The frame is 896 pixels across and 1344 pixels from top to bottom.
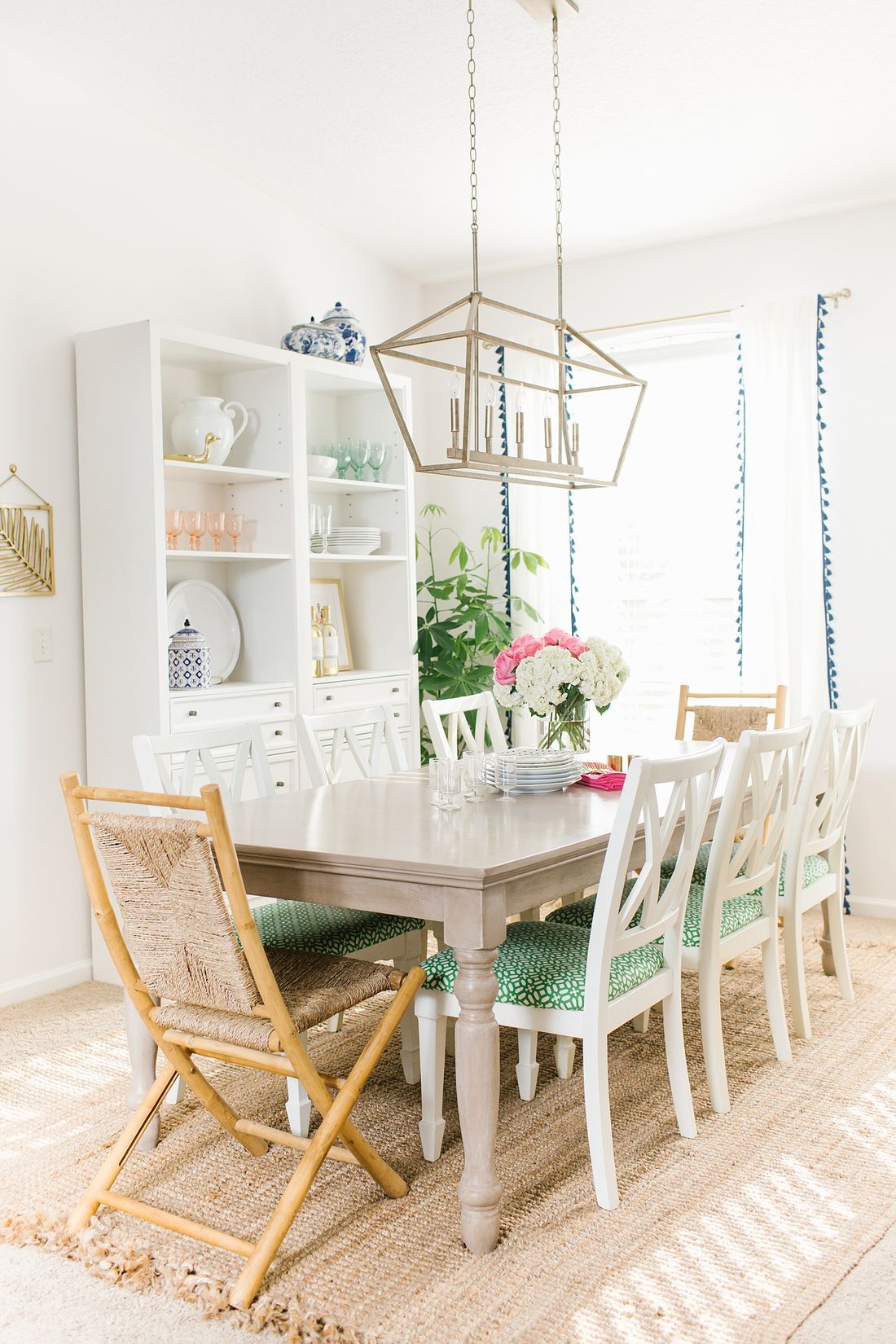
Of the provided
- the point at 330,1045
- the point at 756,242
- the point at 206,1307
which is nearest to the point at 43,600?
the point at 330,1045

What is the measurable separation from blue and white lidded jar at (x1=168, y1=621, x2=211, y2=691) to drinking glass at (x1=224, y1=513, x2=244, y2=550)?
1.30ft

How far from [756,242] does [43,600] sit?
123 inches

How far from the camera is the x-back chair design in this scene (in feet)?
6.91

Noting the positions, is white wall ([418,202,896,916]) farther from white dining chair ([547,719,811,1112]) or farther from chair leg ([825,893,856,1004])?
white dining chair ([547,719,811,1112])

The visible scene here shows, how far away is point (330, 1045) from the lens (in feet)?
10.8

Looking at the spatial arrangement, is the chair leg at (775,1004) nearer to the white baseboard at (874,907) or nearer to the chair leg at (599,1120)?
the chair leg at (599,1120)

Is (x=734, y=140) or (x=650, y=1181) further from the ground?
(x=734, y=140)

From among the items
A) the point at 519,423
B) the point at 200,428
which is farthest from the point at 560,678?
the point at 200,428

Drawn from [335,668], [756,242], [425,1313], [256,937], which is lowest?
[425,1313]

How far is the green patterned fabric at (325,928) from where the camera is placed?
9.30 feet

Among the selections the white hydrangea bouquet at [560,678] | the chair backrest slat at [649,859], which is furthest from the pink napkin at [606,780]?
the chair backrest slat at [649,859]

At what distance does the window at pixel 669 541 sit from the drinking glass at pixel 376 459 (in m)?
0.99

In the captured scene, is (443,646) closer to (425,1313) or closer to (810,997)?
(810,997)

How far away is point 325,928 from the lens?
2.91m
